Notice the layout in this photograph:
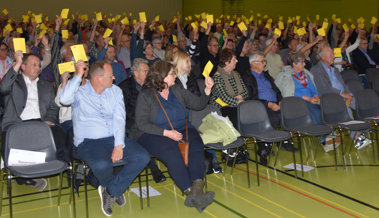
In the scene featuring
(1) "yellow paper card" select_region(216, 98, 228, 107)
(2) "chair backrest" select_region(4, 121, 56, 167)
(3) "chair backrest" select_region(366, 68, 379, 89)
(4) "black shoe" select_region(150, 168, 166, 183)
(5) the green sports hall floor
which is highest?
(3) "chair backrest" select_region(366, 68, 379, 89)

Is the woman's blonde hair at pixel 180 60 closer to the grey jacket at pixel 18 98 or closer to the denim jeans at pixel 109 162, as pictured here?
the denim jeans at pixel 109 162

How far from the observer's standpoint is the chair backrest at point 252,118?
4.48 metres

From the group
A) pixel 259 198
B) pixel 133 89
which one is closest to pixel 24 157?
pixel 133 89

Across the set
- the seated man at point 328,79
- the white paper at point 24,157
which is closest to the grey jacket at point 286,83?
the seated man at point 328,79

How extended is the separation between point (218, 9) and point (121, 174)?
1313 cm

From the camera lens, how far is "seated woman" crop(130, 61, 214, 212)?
3365 millimetres

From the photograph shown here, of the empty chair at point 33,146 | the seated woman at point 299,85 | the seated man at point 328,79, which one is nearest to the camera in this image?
the empty chair at point 33,146

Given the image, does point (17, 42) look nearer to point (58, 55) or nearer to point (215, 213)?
point (58, 55)

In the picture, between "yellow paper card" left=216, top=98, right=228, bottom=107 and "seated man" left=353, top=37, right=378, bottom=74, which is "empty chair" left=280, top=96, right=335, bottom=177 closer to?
"yellow paper card" left=216, top=98, right=228, bottom=107

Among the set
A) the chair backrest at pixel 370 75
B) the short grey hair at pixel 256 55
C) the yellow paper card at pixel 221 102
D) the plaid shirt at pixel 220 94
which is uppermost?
the short grey hair at pixel 256 55

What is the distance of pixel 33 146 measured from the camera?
11.1 feet

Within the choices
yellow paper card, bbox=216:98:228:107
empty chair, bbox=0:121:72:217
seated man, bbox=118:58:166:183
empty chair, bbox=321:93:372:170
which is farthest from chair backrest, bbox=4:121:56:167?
empty chair, bbox=321:93:372:170

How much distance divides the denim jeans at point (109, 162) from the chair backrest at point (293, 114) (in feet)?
6.73

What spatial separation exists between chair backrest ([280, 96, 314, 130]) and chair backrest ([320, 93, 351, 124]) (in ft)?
0.91
